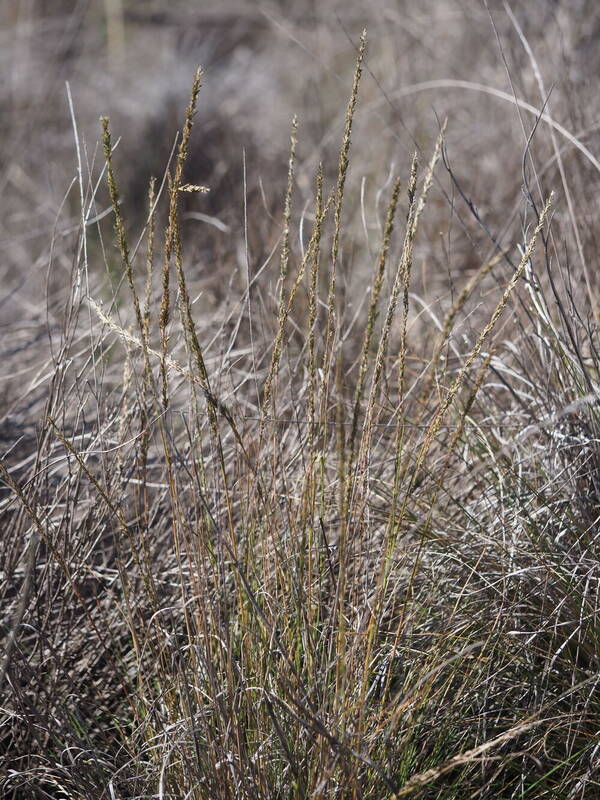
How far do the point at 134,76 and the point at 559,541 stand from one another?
5.35m

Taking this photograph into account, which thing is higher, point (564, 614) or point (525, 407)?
point (525, 407)

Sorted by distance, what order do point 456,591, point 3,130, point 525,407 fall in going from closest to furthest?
point 456,591
point 525,407
point 3,130

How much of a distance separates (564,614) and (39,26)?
6.68 meters

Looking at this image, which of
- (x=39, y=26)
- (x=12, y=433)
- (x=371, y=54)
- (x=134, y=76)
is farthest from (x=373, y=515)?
(x=39, y=26)

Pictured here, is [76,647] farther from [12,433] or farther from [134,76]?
[134,76]

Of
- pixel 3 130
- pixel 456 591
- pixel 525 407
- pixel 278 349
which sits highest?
pixel 278 349

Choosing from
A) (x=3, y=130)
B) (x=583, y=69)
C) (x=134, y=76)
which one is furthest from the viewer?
(x=134, y=76)

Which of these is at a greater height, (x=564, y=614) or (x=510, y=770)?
(x=564, y=614)

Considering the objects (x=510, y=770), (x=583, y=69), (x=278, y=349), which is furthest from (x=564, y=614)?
(x=583, y=69)

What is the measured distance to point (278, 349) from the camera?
105 centimetres

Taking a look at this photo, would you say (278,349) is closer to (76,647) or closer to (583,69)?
(76,647)

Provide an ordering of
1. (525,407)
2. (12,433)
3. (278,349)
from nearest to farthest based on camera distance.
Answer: (278,349), (525,407), (12,433)

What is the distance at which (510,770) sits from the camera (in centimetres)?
125

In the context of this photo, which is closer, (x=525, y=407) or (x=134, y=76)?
(x=525, y=407)
